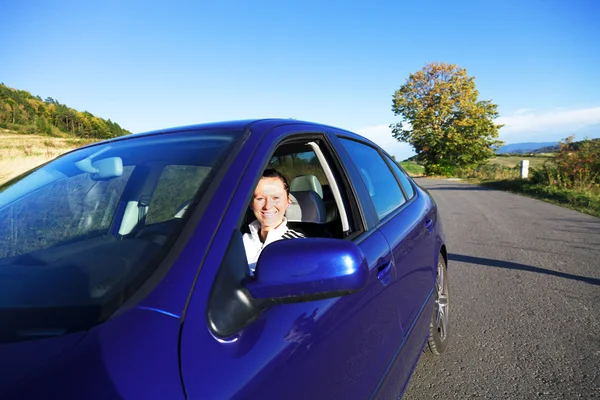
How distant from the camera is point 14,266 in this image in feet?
4.14

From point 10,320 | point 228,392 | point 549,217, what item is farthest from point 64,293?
point 549,217

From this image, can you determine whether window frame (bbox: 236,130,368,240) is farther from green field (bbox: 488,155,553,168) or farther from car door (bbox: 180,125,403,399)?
green field (bbox: 488,155,553,168)

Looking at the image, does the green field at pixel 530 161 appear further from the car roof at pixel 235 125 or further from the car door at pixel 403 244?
the car roof at pixel 235 125

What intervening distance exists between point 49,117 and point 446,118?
199ft

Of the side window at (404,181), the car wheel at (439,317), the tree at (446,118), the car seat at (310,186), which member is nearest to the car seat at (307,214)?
the car seat at (310,186)

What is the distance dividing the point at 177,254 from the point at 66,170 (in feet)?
3.41

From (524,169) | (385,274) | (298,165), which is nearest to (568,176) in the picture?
(524,169)

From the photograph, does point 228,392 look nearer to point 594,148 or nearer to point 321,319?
point 321,319

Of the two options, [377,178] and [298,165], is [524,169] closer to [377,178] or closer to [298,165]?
[377,178]

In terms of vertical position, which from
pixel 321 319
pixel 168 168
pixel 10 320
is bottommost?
pixel 321 319

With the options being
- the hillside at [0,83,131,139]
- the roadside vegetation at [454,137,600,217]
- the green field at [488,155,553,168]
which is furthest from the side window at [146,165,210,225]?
the hillside at [0,83,131,139]

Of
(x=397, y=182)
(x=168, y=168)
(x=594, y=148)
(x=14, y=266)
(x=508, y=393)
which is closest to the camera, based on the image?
(x=14, y=266)

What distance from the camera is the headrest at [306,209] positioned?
2.36 m

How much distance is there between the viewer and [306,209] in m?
2.38
